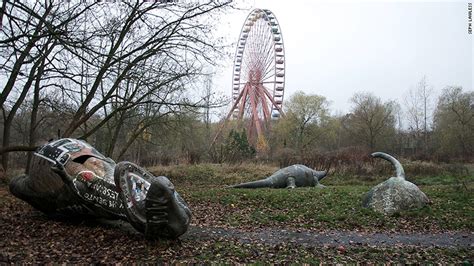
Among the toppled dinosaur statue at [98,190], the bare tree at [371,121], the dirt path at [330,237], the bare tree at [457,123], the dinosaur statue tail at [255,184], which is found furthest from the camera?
the bare tree at [371,121]

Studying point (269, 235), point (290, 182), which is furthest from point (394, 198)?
point (290, 182)

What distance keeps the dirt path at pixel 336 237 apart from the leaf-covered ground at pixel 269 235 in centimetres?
2

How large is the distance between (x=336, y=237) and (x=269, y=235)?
1.07 metres

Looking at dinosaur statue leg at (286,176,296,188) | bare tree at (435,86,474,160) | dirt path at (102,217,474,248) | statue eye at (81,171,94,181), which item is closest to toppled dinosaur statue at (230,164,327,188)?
dinosaur statue leg at (286,176,296,188)

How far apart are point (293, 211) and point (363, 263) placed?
4.49 meters

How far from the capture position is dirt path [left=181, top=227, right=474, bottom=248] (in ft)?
20.2

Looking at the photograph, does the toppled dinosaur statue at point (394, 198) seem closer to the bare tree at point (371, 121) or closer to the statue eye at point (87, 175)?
the statue eye at point (87, 175)

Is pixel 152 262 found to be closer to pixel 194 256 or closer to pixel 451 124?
pixel 194 256

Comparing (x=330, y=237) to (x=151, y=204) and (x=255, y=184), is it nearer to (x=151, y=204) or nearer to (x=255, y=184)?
(x=151, y=204)

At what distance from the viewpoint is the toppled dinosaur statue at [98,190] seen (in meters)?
4.95

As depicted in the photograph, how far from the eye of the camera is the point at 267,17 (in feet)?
111

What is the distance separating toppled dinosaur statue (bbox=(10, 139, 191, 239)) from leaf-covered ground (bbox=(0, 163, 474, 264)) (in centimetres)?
31

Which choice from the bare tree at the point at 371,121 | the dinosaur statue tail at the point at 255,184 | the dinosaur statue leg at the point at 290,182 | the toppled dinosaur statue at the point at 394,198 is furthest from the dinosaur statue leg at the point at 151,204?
the bare tree at the point at 371,121

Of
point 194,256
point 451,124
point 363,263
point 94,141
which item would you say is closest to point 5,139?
point 94,141
